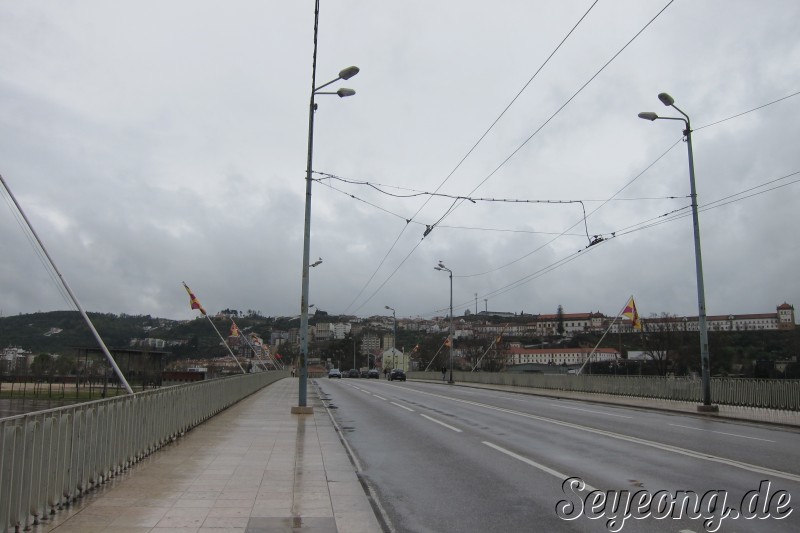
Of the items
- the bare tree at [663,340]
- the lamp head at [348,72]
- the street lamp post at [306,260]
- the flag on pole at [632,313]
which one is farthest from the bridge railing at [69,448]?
the bare tree at [663,340]

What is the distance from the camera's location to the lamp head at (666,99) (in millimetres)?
21734

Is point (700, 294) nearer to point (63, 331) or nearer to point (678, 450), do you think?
point (678, 450)

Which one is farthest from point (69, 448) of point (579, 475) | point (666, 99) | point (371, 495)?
point (666, 99)

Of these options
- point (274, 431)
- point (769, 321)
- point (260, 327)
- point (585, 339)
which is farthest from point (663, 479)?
point (769, 321)

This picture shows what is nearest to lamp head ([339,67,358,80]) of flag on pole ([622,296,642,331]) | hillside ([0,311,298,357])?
flag on pole ([622,296,642,331])

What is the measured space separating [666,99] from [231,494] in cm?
2003

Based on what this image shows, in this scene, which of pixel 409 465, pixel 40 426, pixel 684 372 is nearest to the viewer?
pixel 40 426

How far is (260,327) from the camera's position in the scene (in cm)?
13512

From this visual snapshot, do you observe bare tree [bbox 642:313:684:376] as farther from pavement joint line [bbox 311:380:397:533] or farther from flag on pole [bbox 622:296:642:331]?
pavement joint line [bbox 311:380:397:533]

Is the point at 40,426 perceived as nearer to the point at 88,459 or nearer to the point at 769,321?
the point at 88,459

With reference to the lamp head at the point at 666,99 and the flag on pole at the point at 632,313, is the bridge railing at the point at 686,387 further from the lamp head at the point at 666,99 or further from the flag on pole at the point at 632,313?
the lamp head at the point at 666,99

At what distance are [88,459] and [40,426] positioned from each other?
1643 mm

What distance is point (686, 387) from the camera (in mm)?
27281

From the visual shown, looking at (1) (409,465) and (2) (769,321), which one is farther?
(2) (769,321)
